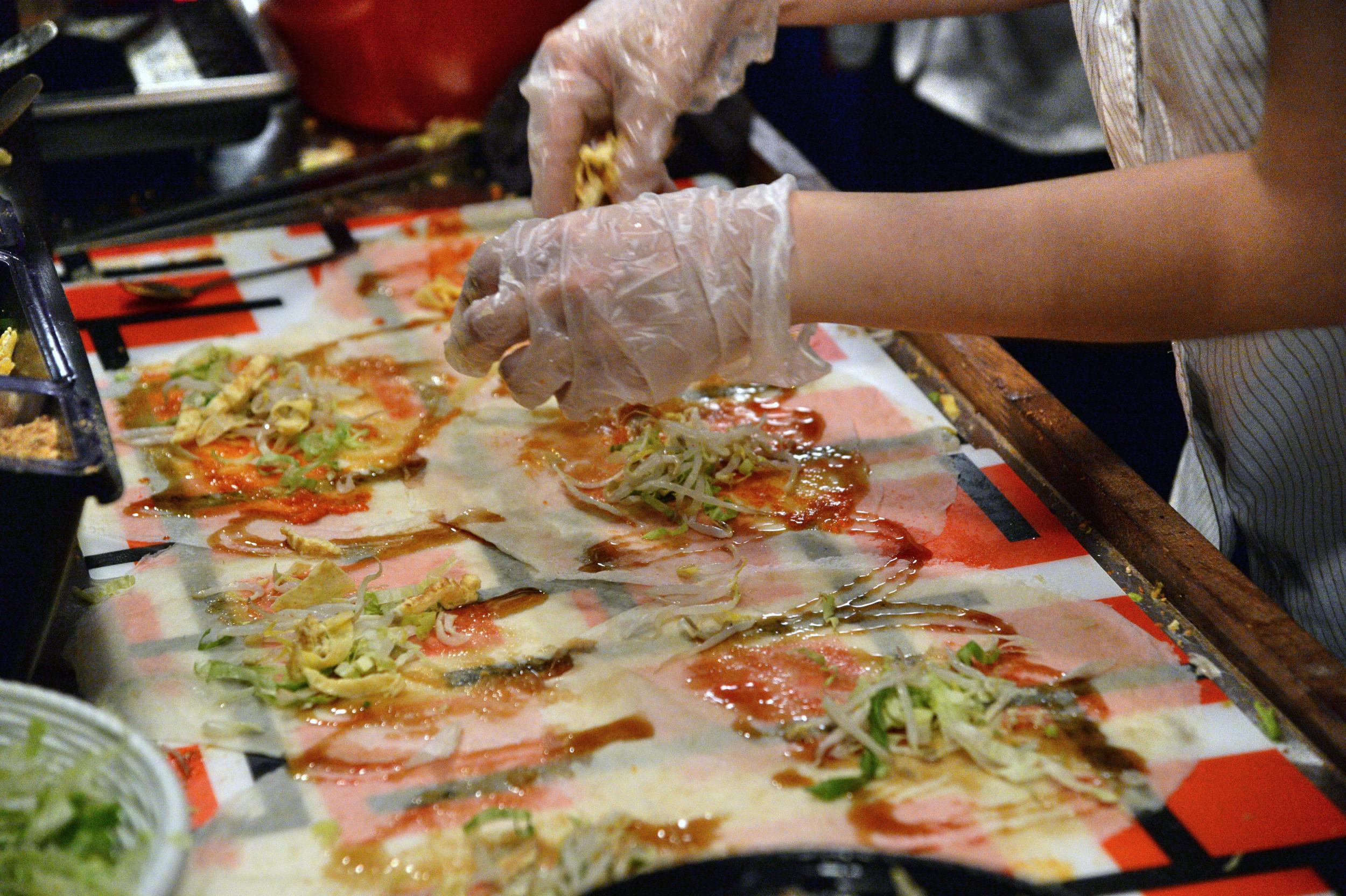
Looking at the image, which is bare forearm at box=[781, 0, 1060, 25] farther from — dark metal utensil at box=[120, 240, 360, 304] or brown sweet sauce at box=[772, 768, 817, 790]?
brown sweet sauce at box=[772, 768, 817, 790]

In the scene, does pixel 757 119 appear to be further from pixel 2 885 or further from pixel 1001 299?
pixel 2 885

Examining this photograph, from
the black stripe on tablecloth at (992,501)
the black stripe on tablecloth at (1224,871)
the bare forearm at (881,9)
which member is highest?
the bare forearm at (881,9)

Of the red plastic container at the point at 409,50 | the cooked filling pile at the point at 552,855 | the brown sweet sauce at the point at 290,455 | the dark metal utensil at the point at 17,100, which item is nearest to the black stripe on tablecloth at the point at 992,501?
the cooked filling pile at the point at 552,855

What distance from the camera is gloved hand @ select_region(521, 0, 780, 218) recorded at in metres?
1.92

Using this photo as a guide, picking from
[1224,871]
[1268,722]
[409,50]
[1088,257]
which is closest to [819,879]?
[1224,871]

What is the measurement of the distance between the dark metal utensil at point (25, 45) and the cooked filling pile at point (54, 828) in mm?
1280

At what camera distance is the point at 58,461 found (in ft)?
4.00

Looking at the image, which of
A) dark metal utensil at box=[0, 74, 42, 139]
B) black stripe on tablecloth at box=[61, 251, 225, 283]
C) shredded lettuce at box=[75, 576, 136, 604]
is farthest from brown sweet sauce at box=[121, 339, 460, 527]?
dark metal utensil at box=[0, 74, 42, 139]

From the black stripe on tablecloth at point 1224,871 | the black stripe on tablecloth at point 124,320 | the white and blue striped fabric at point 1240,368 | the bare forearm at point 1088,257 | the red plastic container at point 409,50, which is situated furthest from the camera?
the red plastic container at point 409,50

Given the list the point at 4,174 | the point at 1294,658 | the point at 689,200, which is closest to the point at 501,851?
the point at 689,200

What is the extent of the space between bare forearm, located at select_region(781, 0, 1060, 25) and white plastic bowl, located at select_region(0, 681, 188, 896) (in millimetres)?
1656

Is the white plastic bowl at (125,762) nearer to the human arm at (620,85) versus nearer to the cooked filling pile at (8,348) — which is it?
the cooked filling pile at (8,348)

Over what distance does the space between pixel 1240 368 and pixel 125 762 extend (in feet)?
5.26

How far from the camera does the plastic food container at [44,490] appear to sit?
121cm
